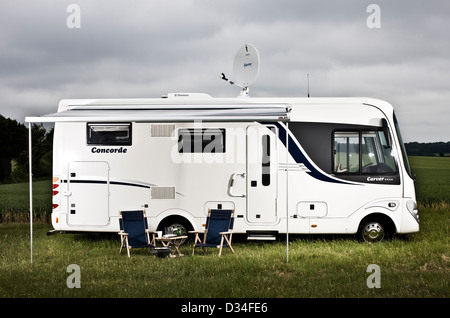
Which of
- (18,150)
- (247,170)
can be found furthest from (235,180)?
(18,150)

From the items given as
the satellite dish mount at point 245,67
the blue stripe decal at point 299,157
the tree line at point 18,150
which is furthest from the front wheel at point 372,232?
the tree line at point 18,150

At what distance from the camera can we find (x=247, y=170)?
949cm

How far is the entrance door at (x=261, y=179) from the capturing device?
945 centimetres

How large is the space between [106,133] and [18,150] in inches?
1038

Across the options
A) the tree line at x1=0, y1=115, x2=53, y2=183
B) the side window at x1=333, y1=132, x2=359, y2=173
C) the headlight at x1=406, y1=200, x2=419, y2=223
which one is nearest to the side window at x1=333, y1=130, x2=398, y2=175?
the side window at x1=333, y1=132, x2=359, y2=173

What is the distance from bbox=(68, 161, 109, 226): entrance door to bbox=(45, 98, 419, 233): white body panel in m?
0.02

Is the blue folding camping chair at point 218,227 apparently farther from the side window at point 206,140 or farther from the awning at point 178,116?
the awning at point 178,116

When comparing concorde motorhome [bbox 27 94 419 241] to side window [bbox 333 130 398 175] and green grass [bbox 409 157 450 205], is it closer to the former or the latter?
side window [bbox 333 130 398 175]

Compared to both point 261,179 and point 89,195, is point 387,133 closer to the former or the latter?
point 261,179

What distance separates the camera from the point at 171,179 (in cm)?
962

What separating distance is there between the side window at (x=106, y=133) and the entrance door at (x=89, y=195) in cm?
40

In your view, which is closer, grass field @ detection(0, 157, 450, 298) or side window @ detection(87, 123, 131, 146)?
grass field @ detection(0, 157, 450, 298)

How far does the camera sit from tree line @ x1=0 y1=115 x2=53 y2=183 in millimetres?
29891
